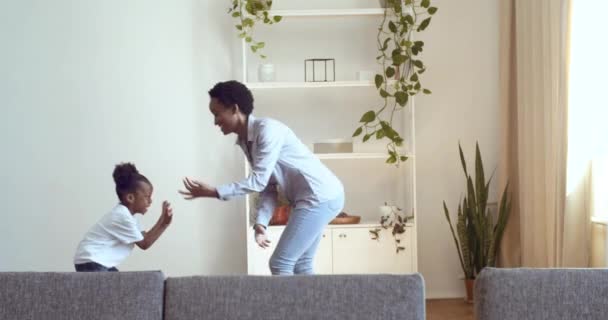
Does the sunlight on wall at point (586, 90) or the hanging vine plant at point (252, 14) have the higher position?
the hanging vine plant at point (252, 14)

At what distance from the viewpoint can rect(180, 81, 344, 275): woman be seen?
295 cm

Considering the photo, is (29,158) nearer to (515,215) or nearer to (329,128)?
(329,128)

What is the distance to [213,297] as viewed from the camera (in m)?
1.74

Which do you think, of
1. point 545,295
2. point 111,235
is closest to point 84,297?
point 545,295

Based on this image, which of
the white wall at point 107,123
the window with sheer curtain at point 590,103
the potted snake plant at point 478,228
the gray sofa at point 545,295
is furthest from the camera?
the white wall at point 107,123

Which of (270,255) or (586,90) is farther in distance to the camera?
(270,255)

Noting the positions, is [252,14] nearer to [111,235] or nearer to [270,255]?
[270,255]

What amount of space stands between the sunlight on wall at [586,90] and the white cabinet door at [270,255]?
1.42 m

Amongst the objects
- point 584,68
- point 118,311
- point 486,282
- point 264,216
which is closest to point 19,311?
point 118,311

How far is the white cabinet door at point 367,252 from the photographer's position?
456cm

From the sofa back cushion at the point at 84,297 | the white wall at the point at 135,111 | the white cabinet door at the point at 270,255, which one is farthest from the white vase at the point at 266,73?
the sofa back cushion at the point at 84,297

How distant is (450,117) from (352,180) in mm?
740

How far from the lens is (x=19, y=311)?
68.6 inches

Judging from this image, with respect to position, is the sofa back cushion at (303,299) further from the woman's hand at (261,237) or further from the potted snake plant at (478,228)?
the potted snake plant at (478,228)
